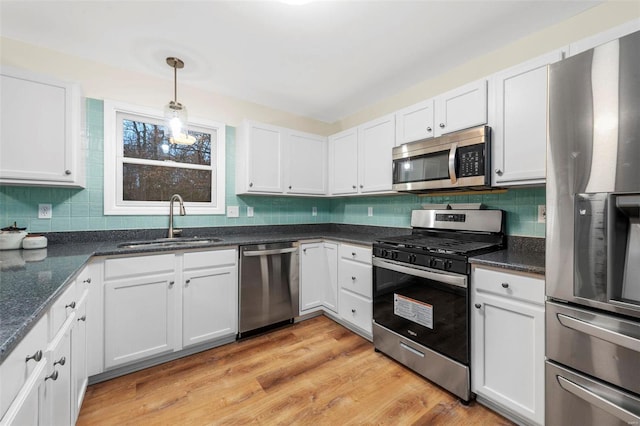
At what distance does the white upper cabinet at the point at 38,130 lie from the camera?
68.9 inches

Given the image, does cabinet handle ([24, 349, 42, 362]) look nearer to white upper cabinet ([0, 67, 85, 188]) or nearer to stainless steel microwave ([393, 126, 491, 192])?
white upper cabinet ([0, 67, 85, 188])

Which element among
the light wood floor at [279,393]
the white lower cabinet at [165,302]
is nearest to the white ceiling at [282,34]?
the white lower cabinet at [165,302]

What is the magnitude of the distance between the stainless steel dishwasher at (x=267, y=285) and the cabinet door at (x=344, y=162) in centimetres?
91

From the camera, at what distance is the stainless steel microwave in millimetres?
1855

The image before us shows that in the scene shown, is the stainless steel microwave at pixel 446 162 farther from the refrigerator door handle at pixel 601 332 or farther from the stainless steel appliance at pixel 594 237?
the refrigerator door handle at pixel 601 332

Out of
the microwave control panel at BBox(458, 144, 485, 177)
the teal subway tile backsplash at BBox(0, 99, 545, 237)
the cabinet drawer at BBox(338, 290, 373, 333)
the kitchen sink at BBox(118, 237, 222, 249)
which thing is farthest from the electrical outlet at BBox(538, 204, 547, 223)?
the kitchen sink at BBox(118, 237, 222, 249)

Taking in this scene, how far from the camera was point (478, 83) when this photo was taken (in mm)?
1907

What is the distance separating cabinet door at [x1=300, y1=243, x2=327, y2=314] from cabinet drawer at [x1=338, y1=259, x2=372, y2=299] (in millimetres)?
271

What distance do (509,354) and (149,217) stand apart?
292 centimetres

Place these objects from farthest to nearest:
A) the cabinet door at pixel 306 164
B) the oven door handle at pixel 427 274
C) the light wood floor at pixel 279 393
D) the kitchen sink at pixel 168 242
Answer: the cabinet door at pixel 306 164 < the kitchen sink at pixel 168 242 < the oven door handle at pixel 427 274 < the light wood floor at pixel 279 393

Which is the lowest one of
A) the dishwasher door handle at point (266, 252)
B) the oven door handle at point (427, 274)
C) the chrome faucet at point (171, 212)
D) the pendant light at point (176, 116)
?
the oven door handle at point (427, 274)

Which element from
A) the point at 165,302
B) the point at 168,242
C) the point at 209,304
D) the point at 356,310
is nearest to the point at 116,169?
the point at 168,242

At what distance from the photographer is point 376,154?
269cm

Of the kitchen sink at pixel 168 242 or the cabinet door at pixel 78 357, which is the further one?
the kitchen sink at pixel 168 242
